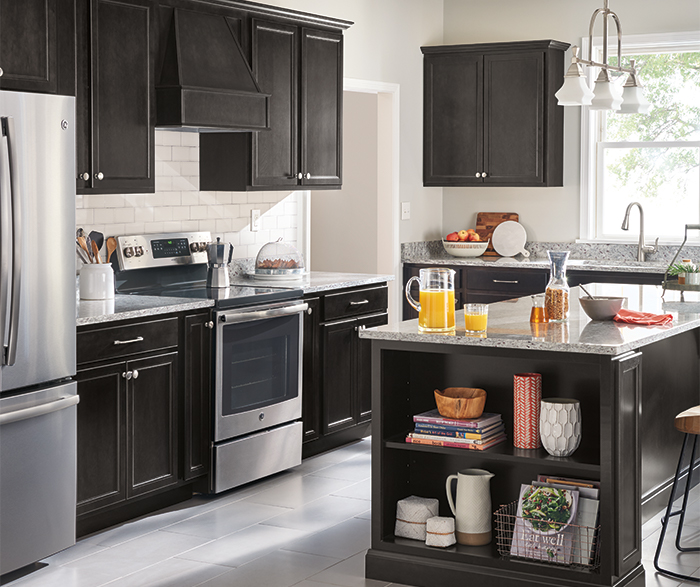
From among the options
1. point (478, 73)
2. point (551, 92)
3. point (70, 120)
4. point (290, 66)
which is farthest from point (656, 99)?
point (70, 120)

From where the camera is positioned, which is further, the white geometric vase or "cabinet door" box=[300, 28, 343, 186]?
"cabinet door" box=[300, 28, 343, 186]

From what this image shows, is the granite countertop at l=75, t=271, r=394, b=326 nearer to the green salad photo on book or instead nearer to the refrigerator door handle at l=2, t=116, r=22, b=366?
the refrigerator door handle at l=2, t=116, r=22, b=366

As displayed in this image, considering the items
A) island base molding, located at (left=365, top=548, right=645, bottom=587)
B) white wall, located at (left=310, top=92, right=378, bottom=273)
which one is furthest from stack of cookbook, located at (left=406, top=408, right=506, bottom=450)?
white wall, located at (left=310, top=92, right=378, bottom=273)

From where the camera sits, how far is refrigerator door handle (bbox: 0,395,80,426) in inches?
135

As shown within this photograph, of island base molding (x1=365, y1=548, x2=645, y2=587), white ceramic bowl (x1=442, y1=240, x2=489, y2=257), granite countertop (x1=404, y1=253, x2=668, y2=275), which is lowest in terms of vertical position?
island base molding (x1=365, y1=548, x2=645, y2=587)

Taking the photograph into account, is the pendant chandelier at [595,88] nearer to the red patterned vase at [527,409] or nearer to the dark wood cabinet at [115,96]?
the red patterned vase at [527,409]

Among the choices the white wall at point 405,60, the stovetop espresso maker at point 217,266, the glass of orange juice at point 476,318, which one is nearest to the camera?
the glass of orange juice at point 476,318

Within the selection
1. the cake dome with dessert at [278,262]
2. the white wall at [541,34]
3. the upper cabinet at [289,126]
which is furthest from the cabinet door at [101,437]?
the white wall at [541,34]

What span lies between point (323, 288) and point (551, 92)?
2589 mm

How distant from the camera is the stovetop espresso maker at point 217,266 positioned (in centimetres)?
497

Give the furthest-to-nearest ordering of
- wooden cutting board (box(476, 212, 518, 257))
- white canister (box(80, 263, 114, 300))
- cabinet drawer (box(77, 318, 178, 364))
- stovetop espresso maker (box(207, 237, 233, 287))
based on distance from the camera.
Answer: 1. wooden cutting board (box(476, 212, 518, 257))
2. stovetop espresso maker (box(207, 237, 233, 287))
3. white canister (box(80, 263, 114, 300))
4. cabinet drawer (box(77, 318, 178, 364))

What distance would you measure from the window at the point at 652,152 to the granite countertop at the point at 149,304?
7.94 feet

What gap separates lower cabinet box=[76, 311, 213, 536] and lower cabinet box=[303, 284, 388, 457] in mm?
846

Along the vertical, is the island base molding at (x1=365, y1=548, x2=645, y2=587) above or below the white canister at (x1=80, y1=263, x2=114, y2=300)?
below
